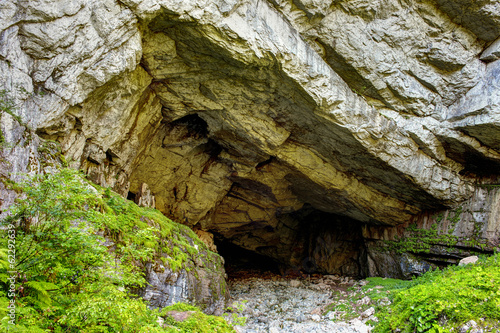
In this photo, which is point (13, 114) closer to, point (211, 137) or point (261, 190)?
point (211, 137)

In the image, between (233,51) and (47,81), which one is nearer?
(47,81)

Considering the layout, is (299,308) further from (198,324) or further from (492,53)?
(492,53)

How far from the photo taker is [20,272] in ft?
9.65

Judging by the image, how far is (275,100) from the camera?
10.1 metres

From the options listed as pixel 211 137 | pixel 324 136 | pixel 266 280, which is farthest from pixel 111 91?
pixel 266 280

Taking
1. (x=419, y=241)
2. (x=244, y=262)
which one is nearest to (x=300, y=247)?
(x=244, y=262)

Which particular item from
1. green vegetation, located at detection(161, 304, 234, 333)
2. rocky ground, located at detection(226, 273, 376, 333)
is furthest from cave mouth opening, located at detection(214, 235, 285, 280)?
green vegetation, located at detection(161, 304, 234, 333)

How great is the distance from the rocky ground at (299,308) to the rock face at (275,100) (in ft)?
14.4

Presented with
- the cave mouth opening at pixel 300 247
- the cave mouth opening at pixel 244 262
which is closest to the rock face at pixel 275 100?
the cave mouth opening at pixel 300 247

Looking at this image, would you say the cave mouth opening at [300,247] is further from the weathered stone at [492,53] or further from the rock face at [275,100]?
the weathered stone at [492,53]

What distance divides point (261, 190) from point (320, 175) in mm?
3888

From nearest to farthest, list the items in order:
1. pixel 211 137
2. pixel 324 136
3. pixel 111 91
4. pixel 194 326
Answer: pixel 194 326, pixel 111 91, pixel 324 136, pixel 211 137

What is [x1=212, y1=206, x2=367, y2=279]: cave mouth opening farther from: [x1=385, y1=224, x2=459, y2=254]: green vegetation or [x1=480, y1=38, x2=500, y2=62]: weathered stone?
[x1=480, y1=38, x2=500, y2=62]: weathered stone

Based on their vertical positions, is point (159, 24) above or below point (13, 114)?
above
